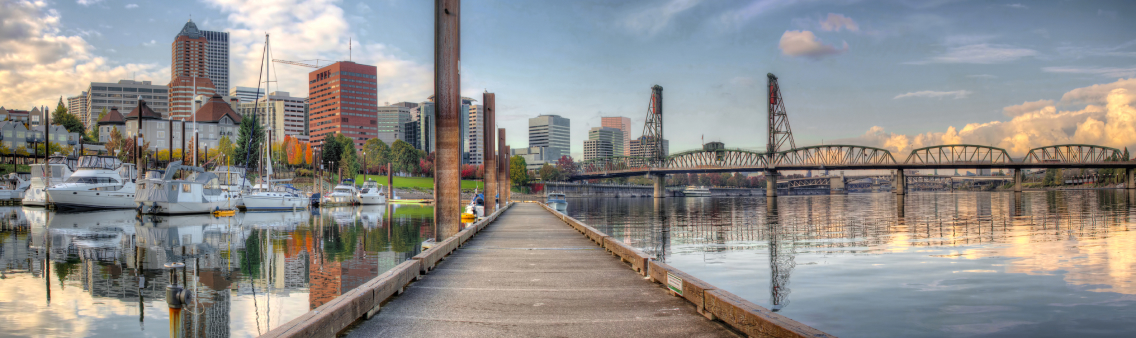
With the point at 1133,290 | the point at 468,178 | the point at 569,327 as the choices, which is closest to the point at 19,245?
the point at 569,327

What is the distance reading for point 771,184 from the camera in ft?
461

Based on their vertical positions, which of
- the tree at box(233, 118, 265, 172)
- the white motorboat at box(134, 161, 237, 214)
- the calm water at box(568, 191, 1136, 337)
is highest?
the tree at box(233, 118, 265, 172)

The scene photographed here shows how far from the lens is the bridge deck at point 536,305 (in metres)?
8.10

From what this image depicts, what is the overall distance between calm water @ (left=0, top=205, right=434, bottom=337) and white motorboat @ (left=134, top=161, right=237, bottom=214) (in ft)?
56.1

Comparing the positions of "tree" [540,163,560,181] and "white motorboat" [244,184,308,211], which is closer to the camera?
"white motorboat" [244,184,308,211]

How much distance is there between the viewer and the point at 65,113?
13825cm

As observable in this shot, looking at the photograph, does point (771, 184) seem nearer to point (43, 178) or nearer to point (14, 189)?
point (43, 178)

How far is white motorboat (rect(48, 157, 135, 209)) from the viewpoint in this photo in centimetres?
5409

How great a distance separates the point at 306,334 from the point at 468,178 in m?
183

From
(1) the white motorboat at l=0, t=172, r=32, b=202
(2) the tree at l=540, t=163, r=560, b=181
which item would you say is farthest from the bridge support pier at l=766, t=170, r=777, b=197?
(1) the white motorboat at l=0, t=172, r=32, b=202

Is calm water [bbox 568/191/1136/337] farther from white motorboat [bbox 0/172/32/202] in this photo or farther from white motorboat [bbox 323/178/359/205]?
white motorboat [bbox 0/172/32/202]

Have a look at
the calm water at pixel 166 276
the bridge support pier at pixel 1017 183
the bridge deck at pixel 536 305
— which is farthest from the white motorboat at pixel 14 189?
the bridge support pier at pixel 1017 183

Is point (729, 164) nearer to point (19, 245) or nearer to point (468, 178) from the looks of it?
point (468, 178)

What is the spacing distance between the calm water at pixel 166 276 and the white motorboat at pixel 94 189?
25.7 metres
